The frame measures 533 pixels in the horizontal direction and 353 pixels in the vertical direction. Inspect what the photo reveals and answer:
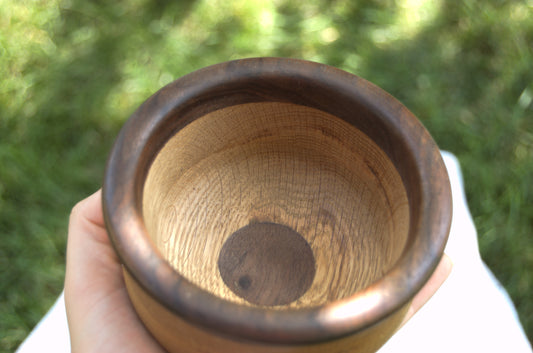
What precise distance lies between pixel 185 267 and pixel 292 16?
4.81ft

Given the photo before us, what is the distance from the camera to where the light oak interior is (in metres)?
0.89

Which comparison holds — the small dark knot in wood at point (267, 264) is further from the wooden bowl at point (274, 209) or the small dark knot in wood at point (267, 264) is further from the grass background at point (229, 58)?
the grass background at point (229, 58)

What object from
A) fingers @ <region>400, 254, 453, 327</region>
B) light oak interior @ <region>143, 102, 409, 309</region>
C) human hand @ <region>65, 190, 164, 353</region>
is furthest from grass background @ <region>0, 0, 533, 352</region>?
light oak interior @ <region>143, 102, 409, 309</region>

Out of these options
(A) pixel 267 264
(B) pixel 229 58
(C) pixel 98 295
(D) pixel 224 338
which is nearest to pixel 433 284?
(A) pixel 267 264

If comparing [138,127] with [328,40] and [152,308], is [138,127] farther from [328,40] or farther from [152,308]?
[328,40]

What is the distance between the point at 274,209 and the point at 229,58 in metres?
1.08

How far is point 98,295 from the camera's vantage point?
103cm

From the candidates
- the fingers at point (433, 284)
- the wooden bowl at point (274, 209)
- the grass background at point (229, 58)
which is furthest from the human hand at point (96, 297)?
the grass background at point (229, 58)

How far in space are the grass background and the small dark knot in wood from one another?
0.97 meters

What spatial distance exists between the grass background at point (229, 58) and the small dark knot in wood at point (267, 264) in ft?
3.18

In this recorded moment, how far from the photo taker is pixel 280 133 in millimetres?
997

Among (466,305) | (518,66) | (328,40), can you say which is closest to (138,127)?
(466,305)

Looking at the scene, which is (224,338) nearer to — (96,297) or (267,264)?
(267,264)

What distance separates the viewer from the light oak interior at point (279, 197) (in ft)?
2.91
